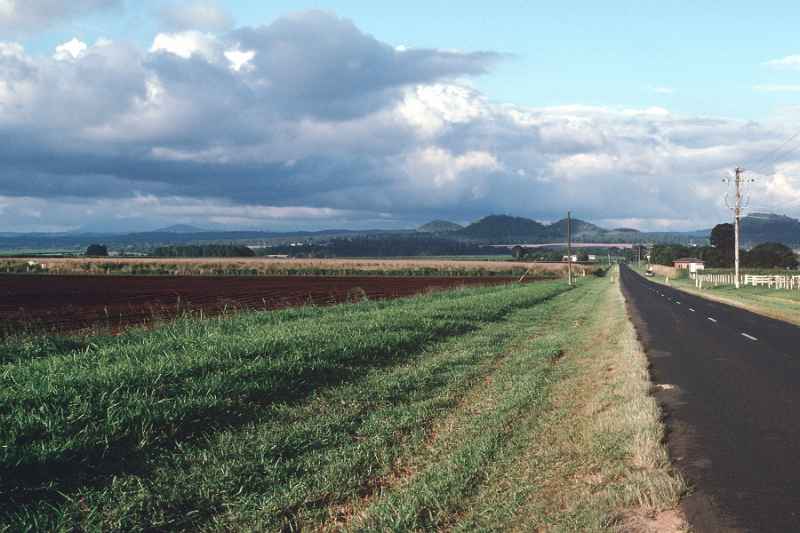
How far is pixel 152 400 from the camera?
771 cm

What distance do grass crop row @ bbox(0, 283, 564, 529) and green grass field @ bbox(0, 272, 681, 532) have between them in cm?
2

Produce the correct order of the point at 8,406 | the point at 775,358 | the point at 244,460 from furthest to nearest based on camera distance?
the point at 775,358
the point at 8,406
the point at 244,460

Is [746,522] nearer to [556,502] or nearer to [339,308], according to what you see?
[556,502]

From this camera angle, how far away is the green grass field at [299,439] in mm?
5402

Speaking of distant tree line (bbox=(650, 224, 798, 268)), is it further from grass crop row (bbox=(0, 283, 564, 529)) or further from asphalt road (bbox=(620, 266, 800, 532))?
grass crop row (bbox=(0, 283, 564, 529))

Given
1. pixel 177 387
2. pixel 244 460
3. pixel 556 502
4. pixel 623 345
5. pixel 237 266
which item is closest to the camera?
pixel 556 502

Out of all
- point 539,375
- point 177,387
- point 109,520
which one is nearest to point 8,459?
point 109,520

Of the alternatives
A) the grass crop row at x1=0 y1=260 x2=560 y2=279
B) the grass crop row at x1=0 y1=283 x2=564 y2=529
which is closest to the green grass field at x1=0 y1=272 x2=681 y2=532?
the grass crop row at x1=0 y1=283 x2=564 y2=529

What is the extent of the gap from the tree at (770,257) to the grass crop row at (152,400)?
467 ft

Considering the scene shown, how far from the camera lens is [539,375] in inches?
456

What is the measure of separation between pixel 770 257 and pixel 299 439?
151 m

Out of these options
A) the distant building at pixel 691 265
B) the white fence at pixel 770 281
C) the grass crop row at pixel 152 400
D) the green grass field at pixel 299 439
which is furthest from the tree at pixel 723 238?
the grass crop row at pixel 152 400

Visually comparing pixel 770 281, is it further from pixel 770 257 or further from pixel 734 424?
pixel 770 257

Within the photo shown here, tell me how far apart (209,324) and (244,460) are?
33.7 feet
